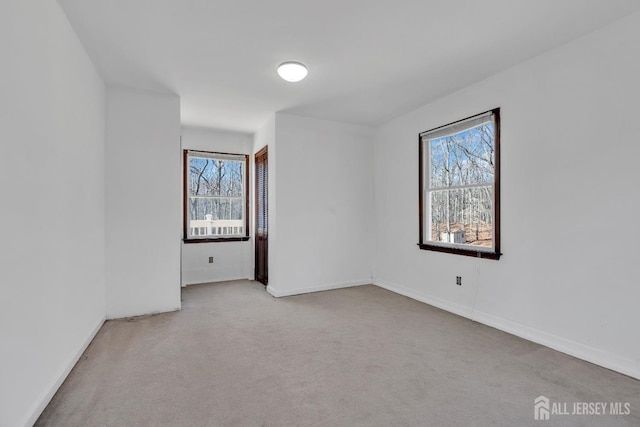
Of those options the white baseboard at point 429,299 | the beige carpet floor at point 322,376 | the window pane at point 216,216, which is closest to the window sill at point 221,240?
the window pane at point 216,216

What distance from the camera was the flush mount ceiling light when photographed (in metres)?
2.94

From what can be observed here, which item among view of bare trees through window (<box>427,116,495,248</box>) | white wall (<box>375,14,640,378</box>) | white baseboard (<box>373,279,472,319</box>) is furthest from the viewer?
white baseboard (<box>373,279,472,319</box>)

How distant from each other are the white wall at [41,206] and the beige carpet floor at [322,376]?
0.96 ft

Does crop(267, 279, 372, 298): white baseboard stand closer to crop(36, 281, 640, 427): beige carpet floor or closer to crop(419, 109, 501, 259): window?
crop(36, 281, 640, 427): beige carpet floor

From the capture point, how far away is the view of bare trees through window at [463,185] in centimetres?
340

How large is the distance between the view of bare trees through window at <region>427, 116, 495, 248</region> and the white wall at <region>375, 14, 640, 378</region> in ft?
0.81

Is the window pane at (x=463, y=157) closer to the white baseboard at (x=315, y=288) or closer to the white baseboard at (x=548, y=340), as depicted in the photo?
the white baseboard at (x=548, y=340)

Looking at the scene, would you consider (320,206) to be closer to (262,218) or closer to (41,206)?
(262,218)

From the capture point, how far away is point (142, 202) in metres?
3.62

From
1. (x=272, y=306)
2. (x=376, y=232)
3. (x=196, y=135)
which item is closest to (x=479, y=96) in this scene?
(x=376, y=232)

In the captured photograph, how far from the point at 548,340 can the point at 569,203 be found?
1.23 meters

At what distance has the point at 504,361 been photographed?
8.03ft

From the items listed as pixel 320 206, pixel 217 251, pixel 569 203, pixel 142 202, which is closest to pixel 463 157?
pixel 569 203

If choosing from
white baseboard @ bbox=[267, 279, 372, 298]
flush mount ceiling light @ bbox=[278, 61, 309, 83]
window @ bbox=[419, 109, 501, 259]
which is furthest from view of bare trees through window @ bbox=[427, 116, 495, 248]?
flush mount ceiling light @ bbox=[278, 61, 309, 83]
